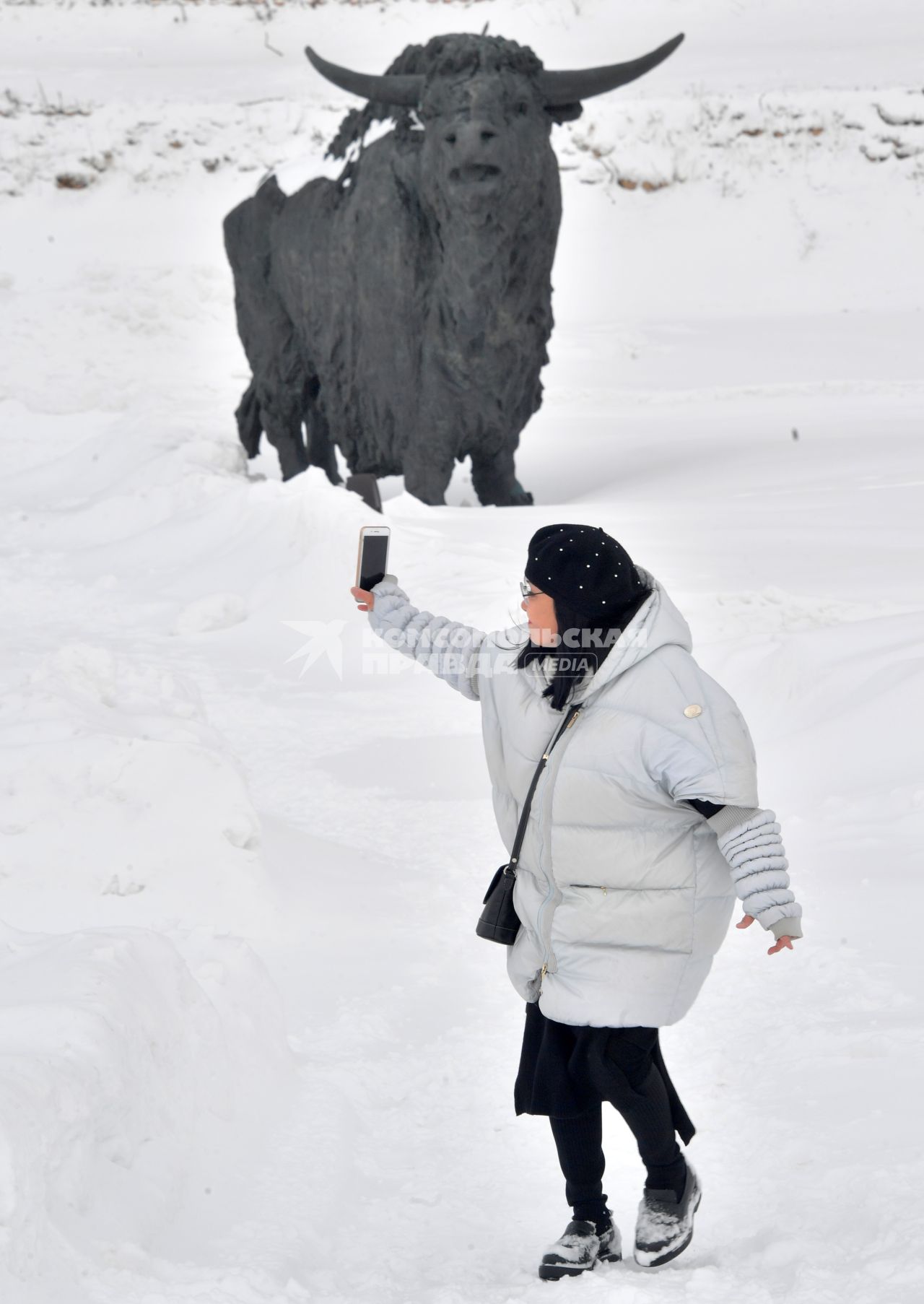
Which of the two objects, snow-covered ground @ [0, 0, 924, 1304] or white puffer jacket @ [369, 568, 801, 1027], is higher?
white puffer jacket @ [369, 568, 801, 1027]

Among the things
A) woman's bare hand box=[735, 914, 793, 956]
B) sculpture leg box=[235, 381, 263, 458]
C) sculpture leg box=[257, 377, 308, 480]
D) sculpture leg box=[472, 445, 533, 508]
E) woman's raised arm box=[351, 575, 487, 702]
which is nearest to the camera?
woman's bare hand box=[735, 914, 793, 956]

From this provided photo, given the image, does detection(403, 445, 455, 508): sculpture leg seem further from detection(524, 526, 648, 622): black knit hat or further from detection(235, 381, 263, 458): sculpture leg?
detection(524, 526, 648, 622): black knit hat

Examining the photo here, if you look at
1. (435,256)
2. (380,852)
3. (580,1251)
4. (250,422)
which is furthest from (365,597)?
(250,422)

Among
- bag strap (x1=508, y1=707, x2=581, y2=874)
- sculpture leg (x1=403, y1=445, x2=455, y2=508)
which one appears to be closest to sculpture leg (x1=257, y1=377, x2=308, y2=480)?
sculpture leg (x1=403, y1=445, x2=455, y2=508)

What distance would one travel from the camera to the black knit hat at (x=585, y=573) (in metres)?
2.56

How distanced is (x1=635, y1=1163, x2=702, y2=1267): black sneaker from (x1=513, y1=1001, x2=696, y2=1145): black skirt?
0.38 feet

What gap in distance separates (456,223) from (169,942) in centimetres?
573

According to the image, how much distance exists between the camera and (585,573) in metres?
2.56

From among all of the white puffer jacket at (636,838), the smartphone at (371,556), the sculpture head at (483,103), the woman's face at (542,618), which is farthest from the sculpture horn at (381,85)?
the white puffer jacket at (636,838)

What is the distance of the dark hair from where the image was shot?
259 cm

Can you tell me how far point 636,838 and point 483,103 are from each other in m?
6.14

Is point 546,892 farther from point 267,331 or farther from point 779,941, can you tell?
point 267,331

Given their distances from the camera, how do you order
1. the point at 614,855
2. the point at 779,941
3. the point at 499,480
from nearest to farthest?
the point at 779,941 < the point at 614,855 < the point at 499,480

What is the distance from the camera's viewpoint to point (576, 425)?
11.9 meters
